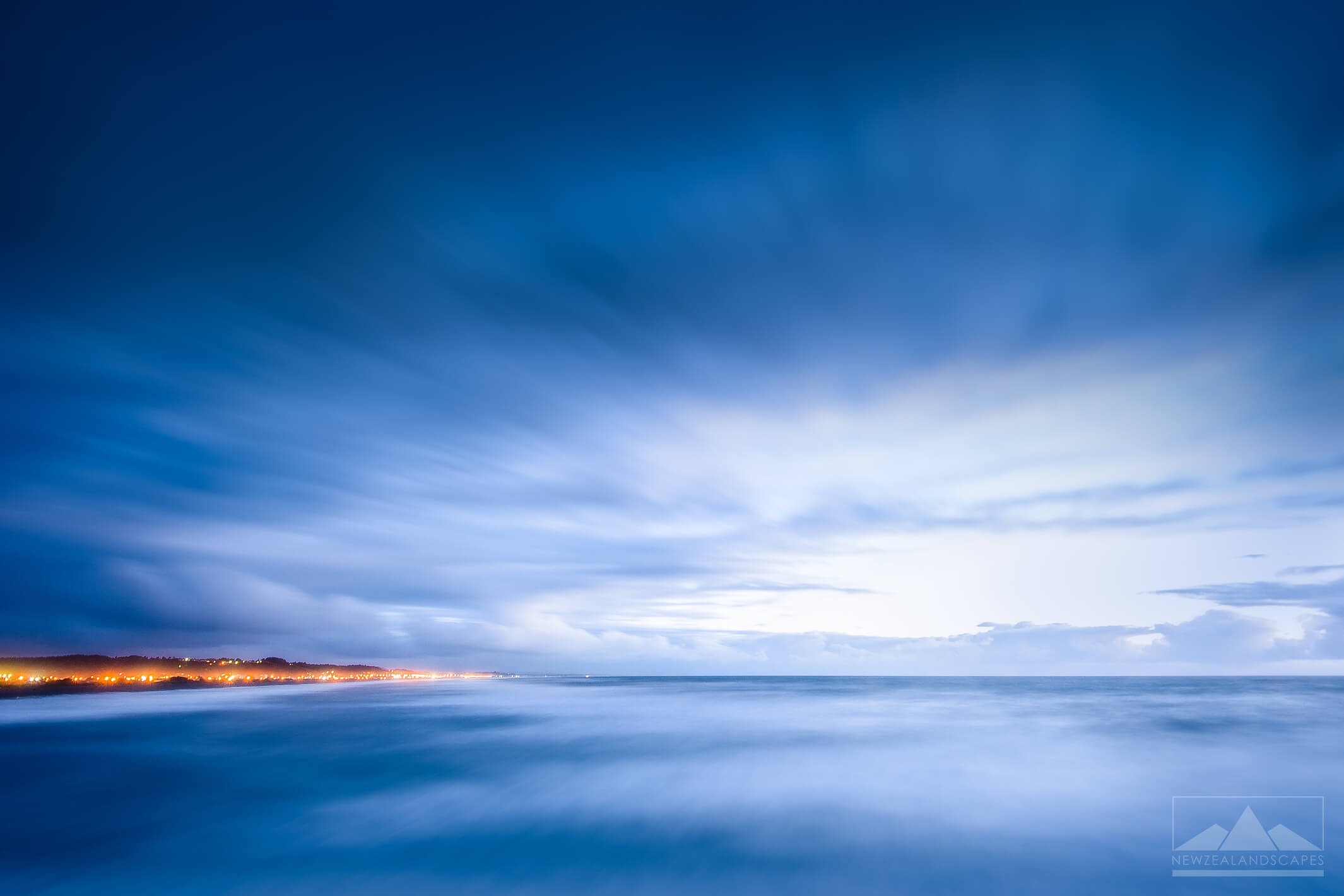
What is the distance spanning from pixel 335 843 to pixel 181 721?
114ft

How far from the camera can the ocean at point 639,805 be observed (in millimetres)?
11289

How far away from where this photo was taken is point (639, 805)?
16.7 metres

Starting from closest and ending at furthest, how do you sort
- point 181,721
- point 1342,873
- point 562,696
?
point 1342,873 → point 181,721 → point 562,696

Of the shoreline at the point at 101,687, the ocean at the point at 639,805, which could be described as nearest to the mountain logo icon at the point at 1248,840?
the ocean at the point at 639,805

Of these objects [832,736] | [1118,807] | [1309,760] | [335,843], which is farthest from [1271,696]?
[335,843]

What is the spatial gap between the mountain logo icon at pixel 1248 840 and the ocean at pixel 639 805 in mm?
473

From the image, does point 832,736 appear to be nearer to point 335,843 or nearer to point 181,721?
point 335,843

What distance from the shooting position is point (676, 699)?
66.3 m
